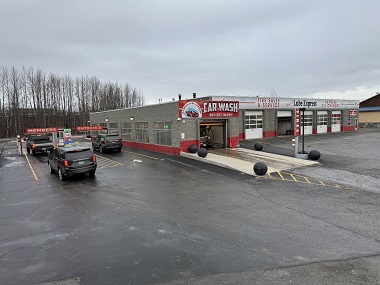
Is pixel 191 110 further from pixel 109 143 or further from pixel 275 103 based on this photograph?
pixel 275 103

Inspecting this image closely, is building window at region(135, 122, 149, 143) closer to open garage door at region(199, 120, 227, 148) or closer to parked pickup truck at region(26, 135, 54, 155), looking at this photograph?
open garage door at region(199, 120, 227, 148)

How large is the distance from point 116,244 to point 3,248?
2.88 meters

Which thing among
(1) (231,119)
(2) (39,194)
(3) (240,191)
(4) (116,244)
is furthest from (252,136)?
(4) (116,244)

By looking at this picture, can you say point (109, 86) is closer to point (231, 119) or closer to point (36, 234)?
point (231, 119)

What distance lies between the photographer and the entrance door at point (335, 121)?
4513cm

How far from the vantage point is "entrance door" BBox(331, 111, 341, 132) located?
4513 centimetres

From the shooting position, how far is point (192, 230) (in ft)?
25.1

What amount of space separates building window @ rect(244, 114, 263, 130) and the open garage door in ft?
26.1

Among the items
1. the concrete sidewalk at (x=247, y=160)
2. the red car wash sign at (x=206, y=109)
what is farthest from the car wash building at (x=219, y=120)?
the concrete sidewalk at (x=247, y=160)

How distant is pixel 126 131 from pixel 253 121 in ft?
55.3

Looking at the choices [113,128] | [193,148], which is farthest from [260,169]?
[113,128]

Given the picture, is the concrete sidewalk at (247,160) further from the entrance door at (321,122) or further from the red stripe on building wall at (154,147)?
the entrance door at (321,122)

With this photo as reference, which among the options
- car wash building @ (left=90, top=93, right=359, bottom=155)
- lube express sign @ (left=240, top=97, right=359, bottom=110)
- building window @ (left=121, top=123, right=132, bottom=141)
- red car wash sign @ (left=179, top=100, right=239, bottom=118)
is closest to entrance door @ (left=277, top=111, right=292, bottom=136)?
car wash building @ (left=90, top=93, right=359, bottom=155)

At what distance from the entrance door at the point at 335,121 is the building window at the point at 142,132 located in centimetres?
3294
